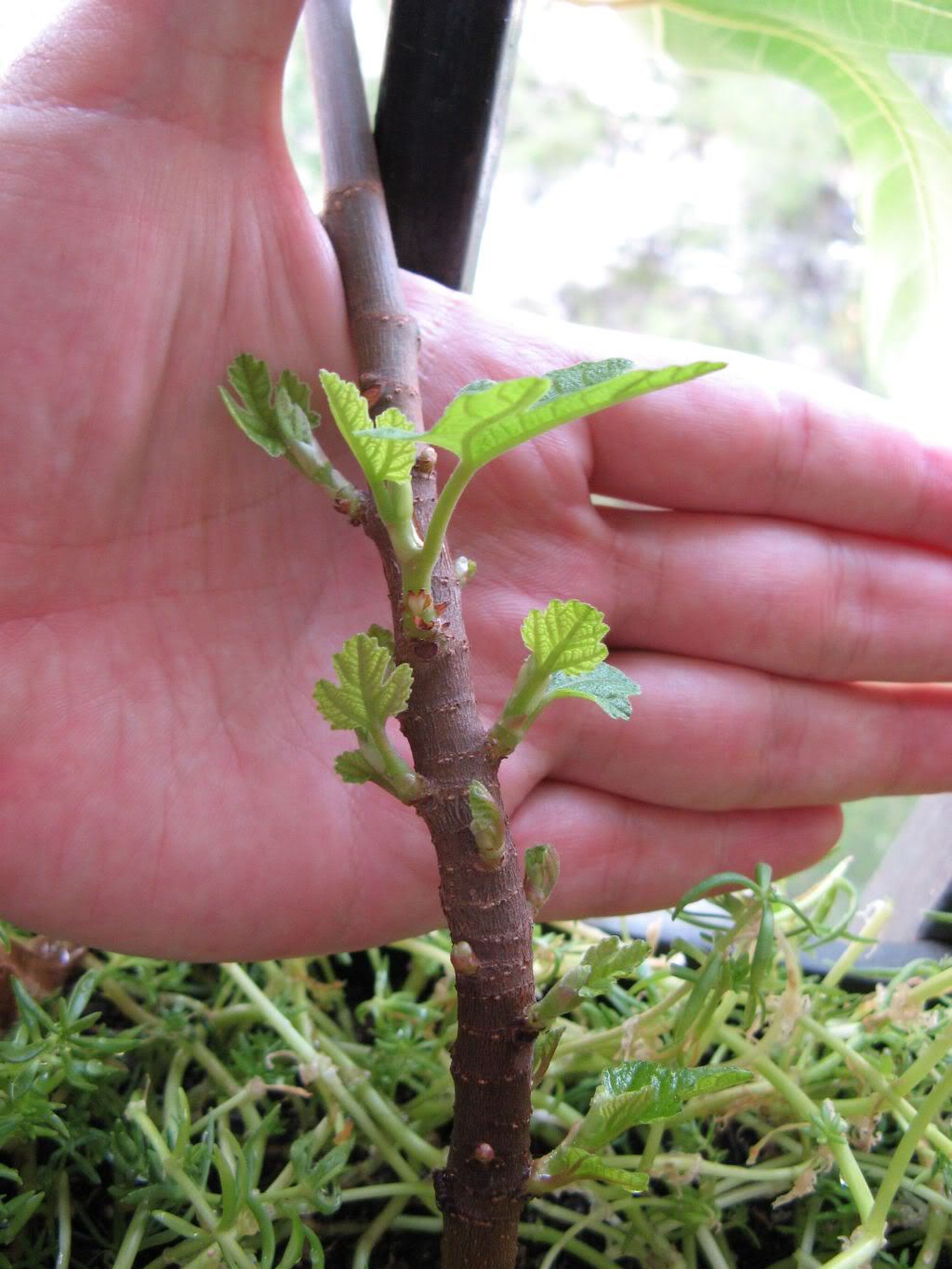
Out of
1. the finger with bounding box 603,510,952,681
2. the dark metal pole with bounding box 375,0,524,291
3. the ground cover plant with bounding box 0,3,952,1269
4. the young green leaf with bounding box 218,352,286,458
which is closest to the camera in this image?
the ground cover plant with bounding box 0,3,952,1269

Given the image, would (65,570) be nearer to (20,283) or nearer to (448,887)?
(20,283)

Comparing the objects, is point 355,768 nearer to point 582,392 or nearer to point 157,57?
point 582,392

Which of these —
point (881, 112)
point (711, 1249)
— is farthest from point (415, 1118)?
point (881, 112)

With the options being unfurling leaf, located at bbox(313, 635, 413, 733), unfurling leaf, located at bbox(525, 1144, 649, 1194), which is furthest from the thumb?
unfurling leaf, located at bbox(525, 1144, 649, 1194)

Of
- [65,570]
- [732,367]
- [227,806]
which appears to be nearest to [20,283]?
[65,570]

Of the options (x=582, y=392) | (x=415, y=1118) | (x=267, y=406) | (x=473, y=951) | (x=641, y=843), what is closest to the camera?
(x=582, y=392)

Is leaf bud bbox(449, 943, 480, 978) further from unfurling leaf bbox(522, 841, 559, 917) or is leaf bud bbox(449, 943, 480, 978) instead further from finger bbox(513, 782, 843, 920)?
finger bbox(513, 782, 843, 920)
